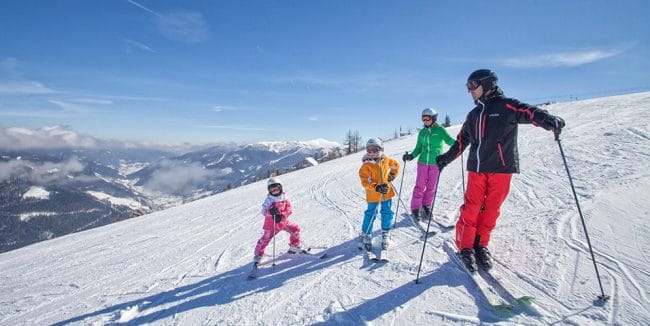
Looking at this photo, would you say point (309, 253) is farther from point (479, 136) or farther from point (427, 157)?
point (479, 136)

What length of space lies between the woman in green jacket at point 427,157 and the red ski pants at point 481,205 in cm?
226

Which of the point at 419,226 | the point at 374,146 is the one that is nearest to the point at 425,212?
the point at 419,226

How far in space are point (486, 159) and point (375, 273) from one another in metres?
2.23

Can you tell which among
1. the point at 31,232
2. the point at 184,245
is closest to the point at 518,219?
the point at 184,245

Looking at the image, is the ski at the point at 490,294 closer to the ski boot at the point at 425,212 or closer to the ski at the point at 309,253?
the ski at the point at 309,253

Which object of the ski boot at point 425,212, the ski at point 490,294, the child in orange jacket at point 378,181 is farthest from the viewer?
the ski boot at point 425,212

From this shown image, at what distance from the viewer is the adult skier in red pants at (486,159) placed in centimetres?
390

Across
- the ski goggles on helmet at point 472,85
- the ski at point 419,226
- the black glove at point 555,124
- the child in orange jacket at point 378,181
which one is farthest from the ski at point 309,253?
the black glove at point 555,124

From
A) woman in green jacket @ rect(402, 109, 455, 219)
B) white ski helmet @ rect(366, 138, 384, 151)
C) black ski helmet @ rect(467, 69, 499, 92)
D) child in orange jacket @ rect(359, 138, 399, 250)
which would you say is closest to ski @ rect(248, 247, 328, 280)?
child in orange jacket @ rect(359, 138, 399, 250)

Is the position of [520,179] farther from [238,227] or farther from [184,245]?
[184,245]

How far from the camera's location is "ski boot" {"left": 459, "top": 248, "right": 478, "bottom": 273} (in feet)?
13.1

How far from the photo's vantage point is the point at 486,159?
13.0ft

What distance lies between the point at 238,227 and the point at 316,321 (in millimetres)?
5863

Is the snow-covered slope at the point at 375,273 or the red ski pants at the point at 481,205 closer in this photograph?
the snow-covered slope at the point at 375,273
